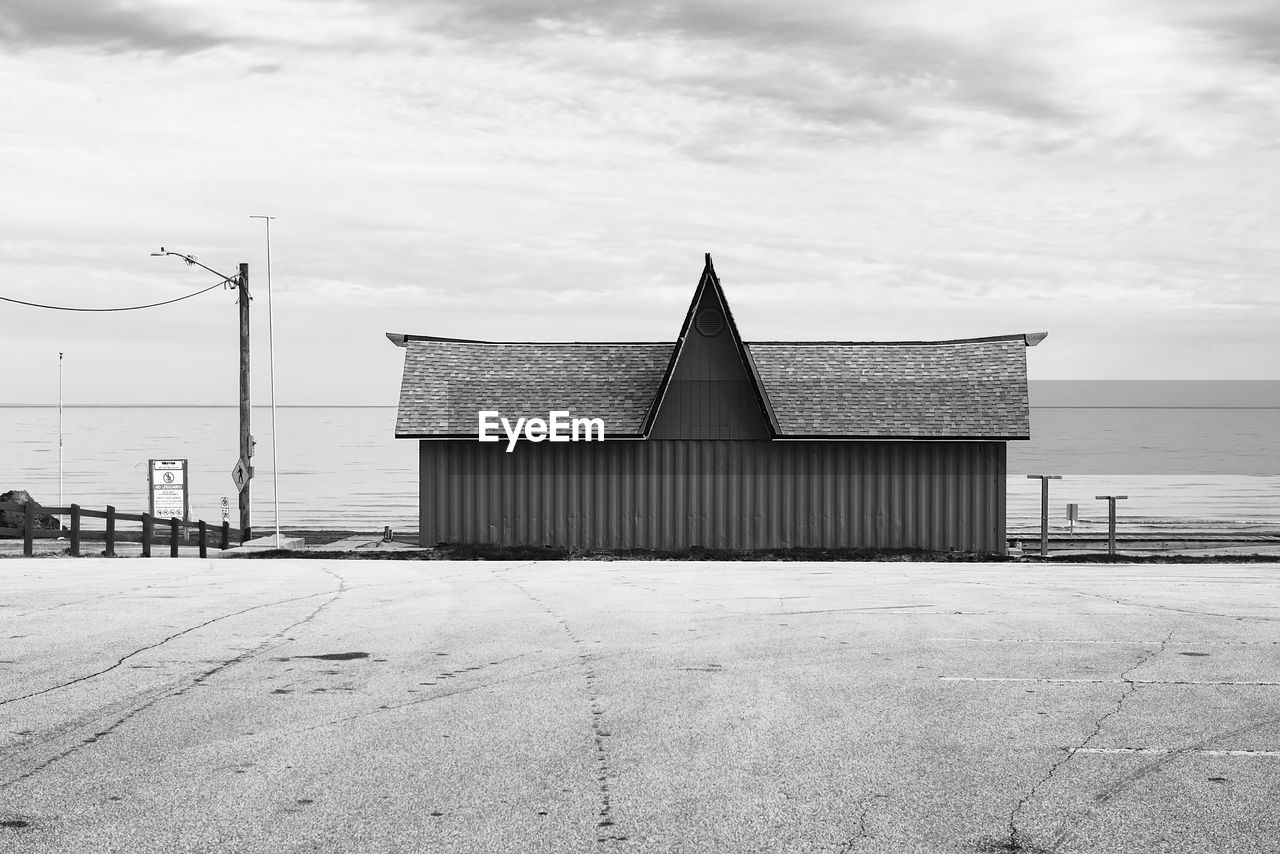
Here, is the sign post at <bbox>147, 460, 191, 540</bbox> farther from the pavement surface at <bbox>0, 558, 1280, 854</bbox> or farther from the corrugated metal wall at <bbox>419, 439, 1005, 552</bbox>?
the pavement surface at <bbox>0, 558, 1280, 854</bbox>

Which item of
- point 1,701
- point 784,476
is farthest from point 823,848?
point 784,476

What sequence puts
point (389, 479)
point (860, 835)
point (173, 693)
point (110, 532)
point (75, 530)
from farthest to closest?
point (389, 479) < point (110, 532) < point (75, 530) < point (173, 693) < point (860, 835)

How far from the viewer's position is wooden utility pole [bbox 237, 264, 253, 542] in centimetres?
3341

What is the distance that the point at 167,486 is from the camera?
32.4 m

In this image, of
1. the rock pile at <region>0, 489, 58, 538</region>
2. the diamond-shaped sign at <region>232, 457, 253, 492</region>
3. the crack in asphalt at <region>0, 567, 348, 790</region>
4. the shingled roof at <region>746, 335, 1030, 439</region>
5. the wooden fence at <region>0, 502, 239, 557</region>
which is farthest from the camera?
the rock pile at <region>0, 489, 58, 538</region>

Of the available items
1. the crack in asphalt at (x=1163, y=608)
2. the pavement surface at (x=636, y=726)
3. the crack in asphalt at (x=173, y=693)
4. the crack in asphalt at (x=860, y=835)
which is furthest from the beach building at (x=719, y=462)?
the crack in asphalt at (x=860, y=835)

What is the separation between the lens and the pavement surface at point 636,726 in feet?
20.9

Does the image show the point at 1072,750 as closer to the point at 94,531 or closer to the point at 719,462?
the point at 719,462

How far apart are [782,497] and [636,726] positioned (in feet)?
78.5

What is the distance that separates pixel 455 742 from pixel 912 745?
113 inches

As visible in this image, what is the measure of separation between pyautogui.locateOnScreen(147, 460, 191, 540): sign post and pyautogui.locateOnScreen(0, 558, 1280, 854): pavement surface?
714 inches

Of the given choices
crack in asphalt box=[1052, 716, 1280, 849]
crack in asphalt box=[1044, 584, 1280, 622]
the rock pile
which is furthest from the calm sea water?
crack in asphalt box=[1052, 716, 1280, 849]

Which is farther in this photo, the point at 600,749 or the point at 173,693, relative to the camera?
the point at 173,693

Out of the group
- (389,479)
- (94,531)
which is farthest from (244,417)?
(389,479)
